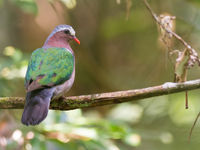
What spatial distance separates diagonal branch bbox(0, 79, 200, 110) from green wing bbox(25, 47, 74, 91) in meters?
0.22

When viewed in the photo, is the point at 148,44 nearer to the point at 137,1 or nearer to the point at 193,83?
the point at 137,1

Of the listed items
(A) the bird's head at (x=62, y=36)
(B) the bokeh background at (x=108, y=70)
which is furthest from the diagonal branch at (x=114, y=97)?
(A) the bird's head at (x=62, y=36)

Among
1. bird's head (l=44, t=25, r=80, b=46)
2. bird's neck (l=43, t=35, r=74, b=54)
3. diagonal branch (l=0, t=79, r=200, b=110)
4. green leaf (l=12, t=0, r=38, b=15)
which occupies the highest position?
green leaf (l=12, t=0, r=38, b=15)

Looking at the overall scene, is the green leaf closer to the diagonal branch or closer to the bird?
the bird

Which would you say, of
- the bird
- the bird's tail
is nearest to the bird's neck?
the bird

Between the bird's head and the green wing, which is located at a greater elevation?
the bird's head

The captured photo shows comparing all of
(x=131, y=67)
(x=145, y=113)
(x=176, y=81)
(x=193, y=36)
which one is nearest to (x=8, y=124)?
(x=176, y=81)

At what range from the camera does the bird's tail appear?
3307 millimetres

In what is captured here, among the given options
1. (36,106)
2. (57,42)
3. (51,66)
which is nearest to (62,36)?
(57,42)

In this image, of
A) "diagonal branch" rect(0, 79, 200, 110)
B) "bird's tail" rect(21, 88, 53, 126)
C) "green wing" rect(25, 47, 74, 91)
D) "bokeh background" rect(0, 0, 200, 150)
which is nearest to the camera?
"diagonal branch" rect(0, 79, 200, 110)

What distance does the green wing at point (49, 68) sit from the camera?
141 inches

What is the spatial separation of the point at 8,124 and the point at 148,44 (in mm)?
3796

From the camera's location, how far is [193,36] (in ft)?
18.5

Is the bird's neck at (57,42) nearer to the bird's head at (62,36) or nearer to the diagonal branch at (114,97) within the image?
the bird's head at (62,36)
